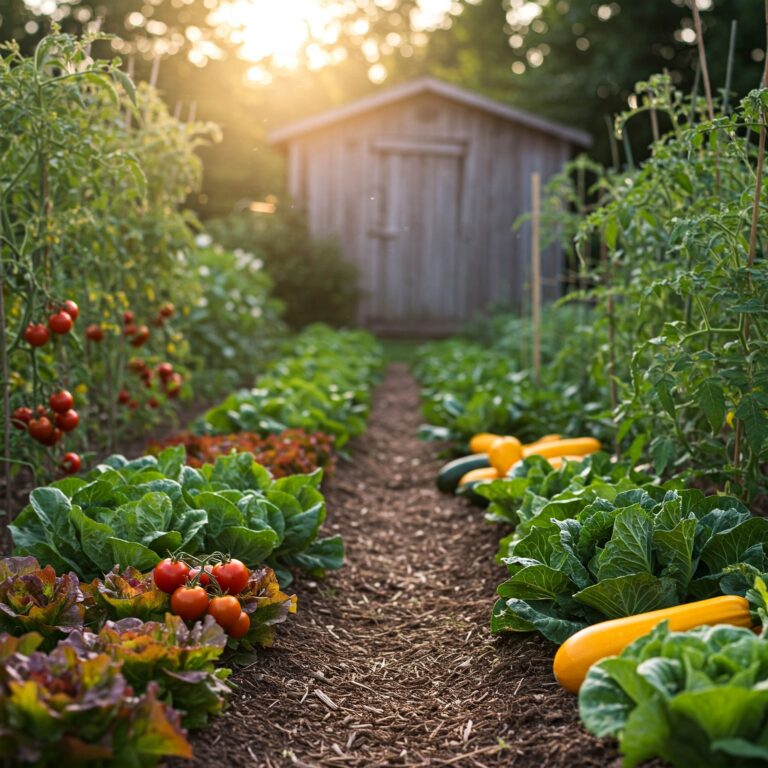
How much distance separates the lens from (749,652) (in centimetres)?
207

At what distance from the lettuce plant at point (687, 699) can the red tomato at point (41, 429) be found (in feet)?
8.97

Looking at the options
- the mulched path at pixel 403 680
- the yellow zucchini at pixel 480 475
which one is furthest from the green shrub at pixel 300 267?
the mulched path at pixel 403 680

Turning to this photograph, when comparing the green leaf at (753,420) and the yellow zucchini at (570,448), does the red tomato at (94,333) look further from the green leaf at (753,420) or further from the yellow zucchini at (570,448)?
the green leaf at (753,420)

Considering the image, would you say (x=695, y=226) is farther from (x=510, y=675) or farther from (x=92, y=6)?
(x=92, y=6)

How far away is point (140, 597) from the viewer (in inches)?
106

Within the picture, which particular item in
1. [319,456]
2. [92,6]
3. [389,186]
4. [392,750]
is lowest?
[392,750]

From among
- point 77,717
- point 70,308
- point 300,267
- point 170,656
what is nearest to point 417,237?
point 300,267

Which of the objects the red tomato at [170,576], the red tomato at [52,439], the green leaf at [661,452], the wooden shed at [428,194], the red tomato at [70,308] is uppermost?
the wooden shed at [428,194]

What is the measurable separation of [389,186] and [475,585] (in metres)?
13.5

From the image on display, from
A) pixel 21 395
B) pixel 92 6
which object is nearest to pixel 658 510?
pixel 21 395

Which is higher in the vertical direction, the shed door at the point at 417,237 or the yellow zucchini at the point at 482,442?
the shed door at the point at 417,237

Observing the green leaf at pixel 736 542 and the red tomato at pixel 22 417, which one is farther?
the red tomato at pixel 22 417

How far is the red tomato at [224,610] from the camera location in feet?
9.04

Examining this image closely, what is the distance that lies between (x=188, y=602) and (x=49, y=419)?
1.83m
